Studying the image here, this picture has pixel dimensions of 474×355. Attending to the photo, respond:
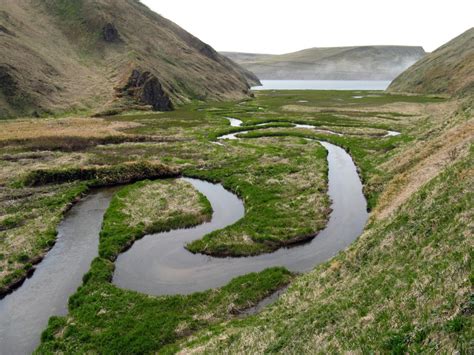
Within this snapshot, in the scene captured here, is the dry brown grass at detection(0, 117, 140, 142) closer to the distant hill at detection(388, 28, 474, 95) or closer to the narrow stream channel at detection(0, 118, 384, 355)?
the narrow stream channel at detection(0, 118, 384, 355)

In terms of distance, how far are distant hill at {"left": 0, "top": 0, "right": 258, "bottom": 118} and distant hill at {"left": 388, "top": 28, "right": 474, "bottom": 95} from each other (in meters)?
102

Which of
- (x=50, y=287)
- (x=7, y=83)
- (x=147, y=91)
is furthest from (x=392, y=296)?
(x=147, y=91)

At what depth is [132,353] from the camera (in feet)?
64.2

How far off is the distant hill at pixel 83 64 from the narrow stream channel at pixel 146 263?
80.7 meters

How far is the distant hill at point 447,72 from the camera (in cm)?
14838

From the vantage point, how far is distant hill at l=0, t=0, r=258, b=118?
107562 mm

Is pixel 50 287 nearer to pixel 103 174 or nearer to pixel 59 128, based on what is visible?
pixel 103 174

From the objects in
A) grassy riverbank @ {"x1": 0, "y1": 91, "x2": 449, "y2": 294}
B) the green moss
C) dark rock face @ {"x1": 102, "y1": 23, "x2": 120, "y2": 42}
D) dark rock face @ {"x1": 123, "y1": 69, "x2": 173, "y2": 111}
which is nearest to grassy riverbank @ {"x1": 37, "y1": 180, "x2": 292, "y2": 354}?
grassy riverbank @ {"x1": 0, "y1": 91, "x2": 449, "y2": 294}

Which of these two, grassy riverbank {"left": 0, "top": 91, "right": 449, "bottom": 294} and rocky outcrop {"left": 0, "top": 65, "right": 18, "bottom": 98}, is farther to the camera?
rocky outcrop {"left": 0, "top": 65, "right": 18, "bottom": 98}

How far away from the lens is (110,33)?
176 metres

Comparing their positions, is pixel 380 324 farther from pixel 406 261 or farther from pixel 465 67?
pixel 465 67

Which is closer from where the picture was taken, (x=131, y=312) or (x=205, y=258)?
(x=131, y=312)

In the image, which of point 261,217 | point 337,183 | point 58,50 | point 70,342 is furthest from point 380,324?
point 58,50

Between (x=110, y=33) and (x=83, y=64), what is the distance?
35.3 m
